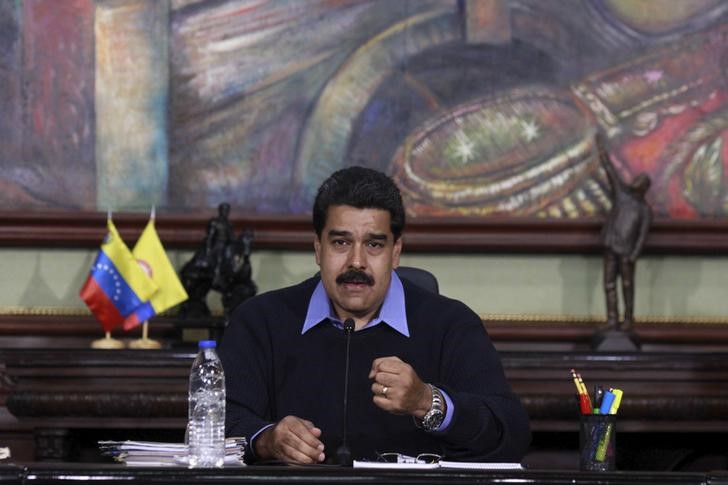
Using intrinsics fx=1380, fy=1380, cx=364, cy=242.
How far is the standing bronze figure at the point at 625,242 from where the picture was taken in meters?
4.94

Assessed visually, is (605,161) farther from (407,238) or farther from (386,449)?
(386,449)

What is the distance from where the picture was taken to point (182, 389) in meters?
4.40

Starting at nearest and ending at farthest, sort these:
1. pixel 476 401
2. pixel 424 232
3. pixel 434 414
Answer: pixel 434 414 → pixel 476 401 → pixel 424 232

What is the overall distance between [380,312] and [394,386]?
52 centimetres

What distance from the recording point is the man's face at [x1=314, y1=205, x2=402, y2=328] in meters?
3.11

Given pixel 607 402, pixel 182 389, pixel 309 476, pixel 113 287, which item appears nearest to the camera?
pixel 309 476

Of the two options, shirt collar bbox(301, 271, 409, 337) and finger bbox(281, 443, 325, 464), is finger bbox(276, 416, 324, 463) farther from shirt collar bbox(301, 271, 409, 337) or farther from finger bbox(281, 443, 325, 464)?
shirt collar bbox(301, 271, 409, 337)

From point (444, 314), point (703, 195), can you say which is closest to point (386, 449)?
point (444, 314)

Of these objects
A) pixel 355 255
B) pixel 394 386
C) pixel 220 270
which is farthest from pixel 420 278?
pixel 220 270

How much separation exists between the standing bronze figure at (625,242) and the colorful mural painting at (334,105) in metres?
0.13

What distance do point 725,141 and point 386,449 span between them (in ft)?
8.54

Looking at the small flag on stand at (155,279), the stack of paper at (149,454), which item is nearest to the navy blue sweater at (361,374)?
the stack of paper at (149,454)

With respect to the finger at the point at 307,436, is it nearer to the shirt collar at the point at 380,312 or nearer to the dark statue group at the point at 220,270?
the shirt collar at the point at 380,312

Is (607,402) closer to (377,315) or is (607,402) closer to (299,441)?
(377,315)
